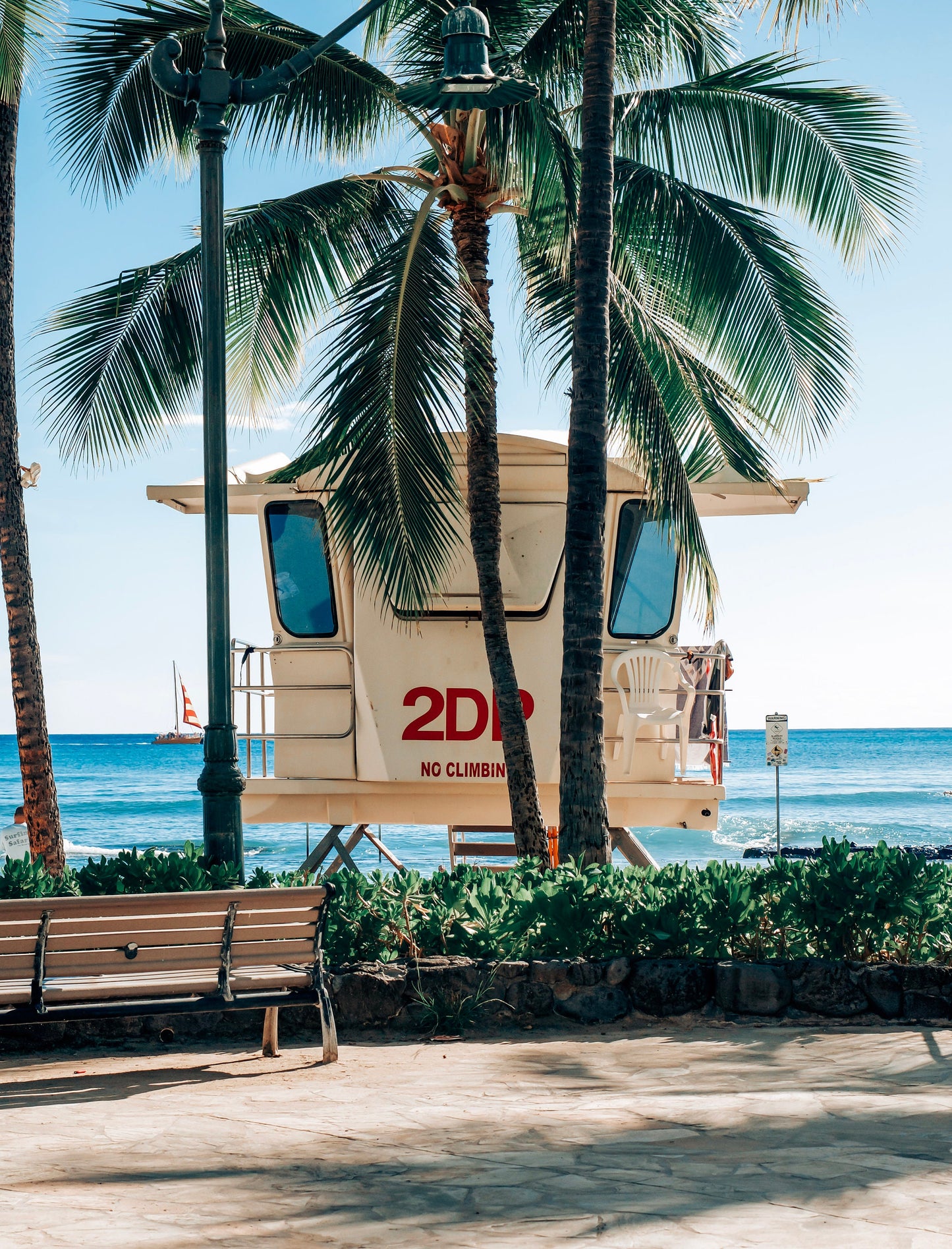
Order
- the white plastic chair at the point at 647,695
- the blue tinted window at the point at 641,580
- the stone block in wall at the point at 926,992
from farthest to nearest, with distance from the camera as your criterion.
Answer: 1. the blue tinted window at the point at 641,580
2. the white plastic chair at the point at 647,695
3. the stone block in wall at the point at 926,992

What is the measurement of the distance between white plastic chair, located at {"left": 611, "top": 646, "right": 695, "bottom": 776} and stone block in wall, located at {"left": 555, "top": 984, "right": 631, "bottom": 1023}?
5401 millimetres

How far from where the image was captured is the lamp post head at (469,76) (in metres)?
7.67

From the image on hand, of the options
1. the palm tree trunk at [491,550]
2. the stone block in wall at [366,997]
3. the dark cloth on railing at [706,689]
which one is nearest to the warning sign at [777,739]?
the dark cloth on railing at [706,689]

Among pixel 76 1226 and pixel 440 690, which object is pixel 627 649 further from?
pixel 76 1226

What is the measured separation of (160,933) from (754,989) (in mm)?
3092

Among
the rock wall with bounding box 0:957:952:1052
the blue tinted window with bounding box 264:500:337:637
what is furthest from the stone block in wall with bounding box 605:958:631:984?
the blue tinted window with bounding box 264:500:337:637

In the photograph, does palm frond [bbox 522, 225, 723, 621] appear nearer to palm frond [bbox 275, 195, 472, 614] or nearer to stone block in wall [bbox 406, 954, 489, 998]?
palm frond [bbox 275, 195, 472, 614]

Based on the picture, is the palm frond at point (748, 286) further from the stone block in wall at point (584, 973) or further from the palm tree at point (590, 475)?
the stone block in wall at point (584, 973)

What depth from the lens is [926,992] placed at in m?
6.46

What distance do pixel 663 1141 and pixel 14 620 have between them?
7017mm

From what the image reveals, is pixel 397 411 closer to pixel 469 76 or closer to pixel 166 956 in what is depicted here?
pixel 469 76

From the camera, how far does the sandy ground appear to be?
137 inches

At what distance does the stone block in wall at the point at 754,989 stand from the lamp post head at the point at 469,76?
215 inches

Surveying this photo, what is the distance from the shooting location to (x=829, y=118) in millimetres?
10109
